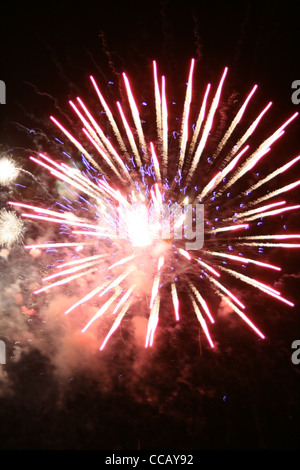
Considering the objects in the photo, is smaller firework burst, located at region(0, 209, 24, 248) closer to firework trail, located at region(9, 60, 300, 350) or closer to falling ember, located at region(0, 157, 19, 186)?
falling ember, located at region(0, 157, 19, 186)

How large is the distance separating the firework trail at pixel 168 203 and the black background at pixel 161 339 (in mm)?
506

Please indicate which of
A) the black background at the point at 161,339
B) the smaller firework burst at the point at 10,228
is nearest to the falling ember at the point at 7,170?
the black background at the point at 161,339

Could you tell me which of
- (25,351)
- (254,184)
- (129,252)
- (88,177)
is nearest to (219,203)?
(254,184)

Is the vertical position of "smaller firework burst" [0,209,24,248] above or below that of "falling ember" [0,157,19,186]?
below

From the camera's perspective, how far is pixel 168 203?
609 cm

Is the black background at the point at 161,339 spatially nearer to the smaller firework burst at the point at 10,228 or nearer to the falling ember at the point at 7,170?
the falling ember at the point at 7,170

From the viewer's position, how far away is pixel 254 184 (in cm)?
653

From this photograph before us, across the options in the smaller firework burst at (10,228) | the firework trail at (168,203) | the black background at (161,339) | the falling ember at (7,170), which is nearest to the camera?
the firework trail at (168,203)

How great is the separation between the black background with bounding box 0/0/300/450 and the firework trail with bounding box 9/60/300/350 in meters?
0.51

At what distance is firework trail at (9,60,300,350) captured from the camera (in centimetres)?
595

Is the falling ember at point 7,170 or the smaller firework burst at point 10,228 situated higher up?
the falling ember at point 7,170

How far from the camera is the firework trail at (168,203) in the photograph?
5.95 metres

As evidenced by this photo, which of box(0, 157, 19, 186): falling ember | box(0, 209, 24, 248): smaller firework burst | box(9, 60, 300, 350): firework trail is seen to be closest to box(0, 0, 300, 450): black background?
box(0, 157, 19, 186): falling ember

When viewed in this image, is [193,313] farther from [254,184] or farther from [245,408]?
[254,184]
